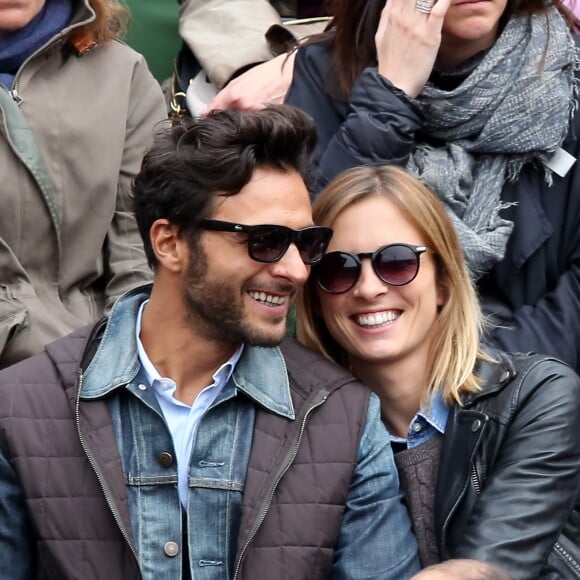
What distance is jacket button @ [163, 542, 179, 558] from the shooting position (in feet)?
9.91

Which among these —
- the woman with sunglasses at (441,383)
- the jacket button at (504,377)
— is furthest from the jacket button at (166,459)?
the jacket button at (504,377)

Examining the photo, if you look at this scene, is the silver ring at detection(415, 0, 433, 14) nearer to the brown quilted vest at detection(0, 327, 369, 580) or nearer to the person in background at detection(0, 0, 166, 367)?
the person in background at detection(0, 0, 166, 367)

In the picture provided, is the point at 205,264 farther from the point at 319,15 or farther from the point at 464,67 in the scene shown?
the point at 319,15

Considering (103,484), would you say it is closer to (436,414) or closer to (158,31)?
(436,414)

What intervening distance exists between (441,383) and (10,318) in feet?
3.80

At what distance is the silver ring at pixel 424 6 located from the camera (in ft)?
12.3

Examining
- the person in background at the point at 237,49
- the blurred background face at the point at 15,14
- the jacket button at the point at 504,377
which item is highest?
the blurred background face at the point at 15,14

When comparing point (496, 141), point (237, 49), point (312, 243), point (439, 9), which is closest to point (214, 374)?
point (312, 243)

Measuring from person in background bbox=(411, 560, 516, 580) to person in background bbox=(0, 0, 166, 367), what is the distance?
1.57m

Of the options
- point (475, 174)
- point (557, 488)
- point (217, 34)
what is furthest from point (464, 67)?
point (557, 488)

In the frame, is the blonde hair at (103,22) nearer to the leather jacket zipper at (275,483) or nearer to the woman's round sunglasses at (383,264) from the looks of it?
the woman's round sunglasses at (383,264)

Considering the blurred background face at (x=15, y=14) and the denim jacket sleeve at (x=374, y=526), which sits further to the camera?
the blurred background face at (x=15, y=14)

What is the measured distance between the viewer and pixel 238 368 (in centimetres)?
322

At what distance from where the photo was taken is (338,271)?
333 centimetres
